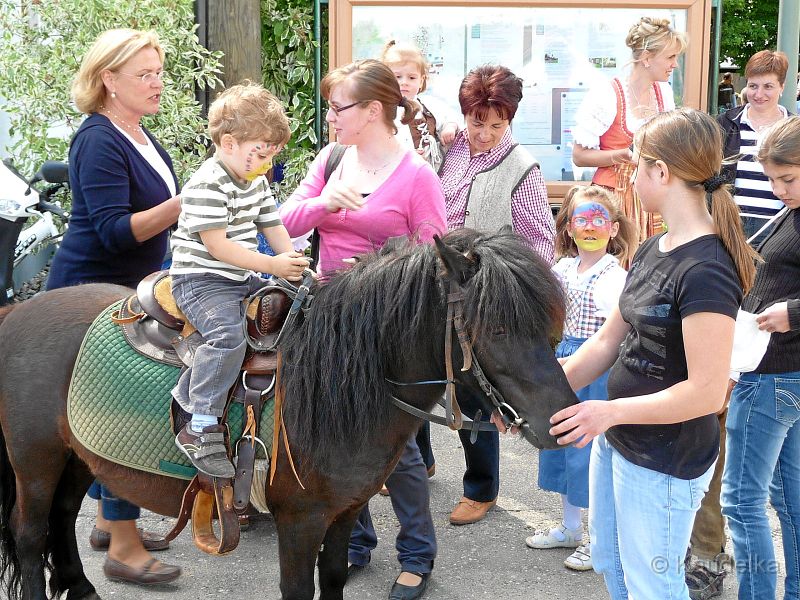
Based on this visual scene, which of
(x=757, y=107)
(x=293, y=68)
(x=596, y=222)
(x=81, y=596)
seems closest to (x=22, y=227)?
(x=293, y=68)

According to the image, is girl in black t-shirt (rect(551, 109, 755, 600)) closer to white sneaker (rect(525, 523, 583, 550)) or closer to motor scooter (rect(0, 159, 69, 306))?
white sneaker (rect(525, 523, 583, 550))

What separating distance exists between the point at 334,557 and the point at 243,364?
792 mm

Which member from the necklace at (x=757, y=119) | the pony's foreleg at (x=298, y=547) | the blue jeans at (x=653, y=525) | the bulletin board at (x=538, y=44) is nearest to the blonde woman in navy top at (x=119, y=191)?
the pony's foreleg at (x=298, y=547)

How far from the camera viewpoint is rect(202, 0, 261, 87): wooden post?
630 centimetres

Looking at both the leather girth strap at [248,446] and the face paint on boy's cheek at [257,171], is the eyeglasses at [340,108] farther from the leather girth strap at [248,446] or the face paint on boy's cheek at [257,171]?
the leather girth strap at [248,446]

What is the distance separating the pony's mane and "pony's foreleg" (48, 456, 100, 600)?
1117 millimetres

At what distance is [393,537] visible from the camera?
405cm

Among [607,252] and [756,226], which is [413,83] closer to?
[607,252]

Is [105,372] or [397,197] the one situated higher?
[397,197]

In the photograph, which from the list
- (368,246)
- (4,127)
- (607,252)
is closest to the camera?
(368,246)

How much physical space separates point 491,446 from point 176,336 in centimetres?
188

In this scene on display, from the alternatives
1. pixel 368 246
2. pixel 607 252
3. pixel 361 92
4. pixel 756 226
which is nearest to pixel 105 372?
pixel 368 246

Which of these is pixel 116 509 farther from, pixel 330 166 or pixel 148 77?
pixel 148 77

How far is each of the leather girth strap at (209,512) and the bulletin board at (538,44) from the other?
4227 mm
